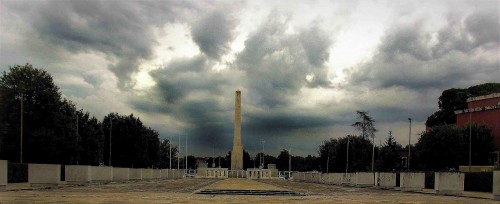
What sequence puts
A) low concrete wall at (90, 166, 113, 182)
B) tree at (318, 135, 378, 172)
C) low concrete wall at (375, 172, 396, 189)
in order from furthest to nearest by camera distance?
tree at (318, 135, 378, 172) → low concrete wall at (90, 166, 113, 182) → low concrete wall at (375, 172, 396, 189)

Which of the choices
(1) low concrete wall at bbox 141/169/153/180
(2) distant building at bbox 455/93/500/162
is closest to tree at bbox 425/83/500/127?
(2) distant building at bbox 455/93/500/162

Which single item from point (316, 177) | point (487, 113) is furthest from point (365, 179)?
point (487, 113)

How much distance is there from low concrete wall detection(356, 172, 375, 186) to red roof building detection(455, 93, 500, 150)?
32.8 metres

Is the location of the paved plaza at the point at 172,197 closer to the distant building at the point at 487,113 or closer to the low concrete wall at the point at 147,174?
the low concrete wall at the point at 147,174

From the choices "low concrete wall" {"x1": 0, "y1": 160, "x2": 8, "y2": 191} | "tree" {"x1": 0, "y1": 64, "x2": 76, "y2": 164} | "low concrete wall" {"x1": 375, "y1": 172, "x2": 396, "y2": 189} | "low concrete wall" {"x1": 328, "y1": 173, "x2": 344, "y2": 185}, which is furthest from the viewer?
"low concrete wall" {"x1": 328, "y1": 173, "x2": 344, "y2": 185}

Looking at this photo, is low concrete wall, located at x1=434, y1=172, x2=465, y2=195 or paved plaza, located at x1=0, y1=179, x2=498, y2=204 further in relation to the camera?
low concrete wall, located at x1=434, y1=172, x2=465, y2=195

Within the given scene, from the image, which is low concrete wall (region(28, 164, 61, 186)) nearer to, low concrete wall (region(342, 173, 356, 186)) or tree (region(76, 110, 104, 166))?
low concrete wall (region(342, 173, 356, 186))

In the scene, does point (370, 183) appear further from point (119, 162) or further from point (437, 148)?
point (119, 162)

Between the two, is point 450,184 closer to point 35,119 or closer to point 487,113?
point 35,119

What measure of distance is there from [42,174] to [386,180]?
101 feet

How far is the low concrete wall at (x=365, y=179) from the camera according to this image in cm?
5738

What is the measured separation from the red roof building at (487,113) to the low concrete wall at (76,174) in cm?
6033

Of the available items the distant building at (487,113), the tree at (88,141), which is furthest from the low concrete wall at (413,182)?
the tree at (88,141)

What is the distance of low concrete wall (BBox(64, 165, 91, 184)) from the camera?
48594mm
